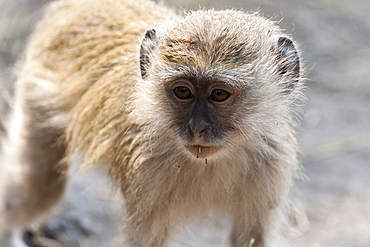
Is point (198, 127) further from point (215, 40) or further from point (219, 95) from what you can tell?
point (215, 40)

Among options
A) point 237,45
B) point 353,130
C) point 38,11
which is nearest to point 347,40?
point 353,130

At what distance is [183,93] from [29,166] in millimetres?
2278

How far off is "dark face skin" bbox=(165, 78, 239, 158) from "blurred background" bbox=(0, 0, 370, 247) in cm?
114

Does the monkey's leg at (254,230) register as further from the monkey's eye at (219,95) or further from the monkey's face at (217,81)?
the monkey's eye at (219,95)

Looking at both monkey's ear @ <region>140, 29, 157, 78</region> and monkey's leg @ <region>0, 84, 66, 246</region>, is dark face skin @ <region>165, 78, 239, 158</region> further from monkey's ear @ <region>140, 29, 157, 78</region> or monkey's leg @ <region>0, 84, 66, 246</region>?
monkey's leg @ <region>0, 84, 66, 246</region>

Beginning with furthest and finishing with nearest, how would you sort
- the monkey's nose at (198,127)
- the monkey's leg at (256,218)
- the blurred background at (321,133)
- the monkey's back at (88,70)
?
the blurred background at (321,133)
the monkey's back at (88,70)
the monkey's leg at (256,218)
the monkey's nose at (198,127)

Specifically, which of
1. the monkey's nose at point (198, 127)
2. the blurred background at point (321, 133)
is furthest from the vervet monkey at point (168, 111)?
the blurred background at point (321, 133)

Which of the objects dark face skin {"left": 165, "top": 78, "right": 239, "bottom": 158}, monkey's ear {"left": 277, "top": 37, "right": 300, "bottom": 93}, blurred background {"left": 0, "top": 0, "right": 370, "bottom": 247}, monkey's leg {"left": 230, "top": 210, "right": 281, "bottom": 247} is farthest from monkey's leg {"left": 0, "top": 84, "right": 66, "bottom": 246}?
monkey's ear {"left": 277, "top": 37, "right": 300, "bottom": 93}

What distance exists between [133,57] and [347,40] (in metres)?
5.83

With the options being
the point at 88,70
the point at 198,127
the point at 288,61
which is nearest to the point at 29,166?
the point at 88,70

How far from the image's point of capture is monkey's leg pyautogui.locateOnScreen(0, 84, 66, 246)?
5.36 m

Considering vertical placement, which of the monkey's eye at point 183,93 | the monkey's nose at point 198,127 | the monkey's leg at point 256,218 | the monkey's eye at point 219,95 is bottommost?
the monkey's leg at point 256,218

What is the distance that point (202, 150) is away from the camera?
12.0 feet

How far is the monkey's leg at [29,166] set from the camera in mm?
5359
